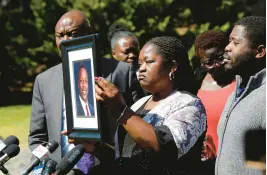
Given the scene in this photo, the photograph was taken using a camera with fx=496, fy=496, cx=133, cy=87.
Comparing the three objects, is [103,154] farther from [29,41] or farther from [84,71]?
[29,41]

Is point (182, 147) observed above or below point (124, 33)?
below

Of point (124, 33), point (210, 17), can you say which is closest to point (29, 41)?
point (210, 17)

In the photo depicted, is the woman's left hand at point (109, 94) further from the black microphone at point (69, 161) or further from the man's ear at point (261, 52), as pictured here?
the man's ear at point (261, 52)

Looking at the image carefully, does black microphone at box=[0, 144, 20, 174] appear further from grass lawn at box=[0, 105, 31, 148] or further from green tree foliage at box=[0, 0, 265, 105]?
green tree foliage at box=[0, 0, 265, 105]

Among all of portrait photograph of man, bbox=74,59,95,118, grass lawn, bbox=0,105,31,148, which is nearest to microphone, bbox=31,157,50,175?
portrait photograph of man, bbox=74,59,95,118

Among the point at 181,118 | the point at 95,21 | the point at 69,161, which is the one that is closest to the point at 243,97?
the point at 181,118

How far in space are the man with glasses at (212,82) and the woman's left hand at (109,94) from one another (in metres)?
1.60

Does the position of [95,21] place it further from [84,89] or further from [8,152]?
[84,89]

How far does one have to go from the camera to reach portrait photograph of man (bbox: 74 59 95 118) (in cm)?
271

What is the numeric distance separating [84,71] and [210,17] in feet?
38.2

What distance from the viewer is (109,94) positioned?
2.58 meters

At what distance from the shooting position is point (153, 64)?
308 centimetres

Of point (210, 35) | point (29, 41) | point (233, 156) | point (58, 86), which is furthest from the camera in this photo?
point (29, 41)

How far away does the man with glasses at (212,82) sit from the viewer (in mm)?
4195
